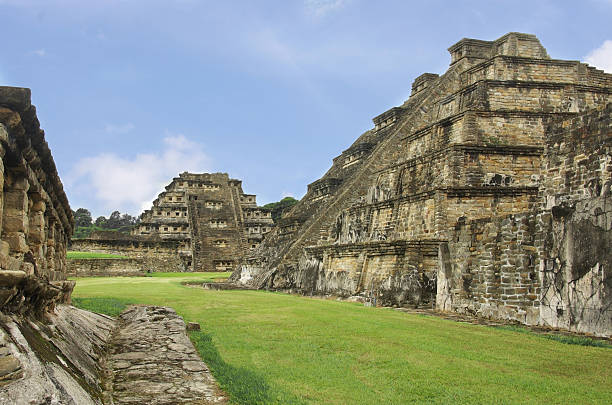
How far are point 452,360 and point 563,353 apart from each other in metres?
1.79

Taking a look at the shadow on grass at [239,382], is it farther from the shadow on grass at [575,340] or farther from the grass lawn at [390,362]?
the shadow on grass at [575,340]

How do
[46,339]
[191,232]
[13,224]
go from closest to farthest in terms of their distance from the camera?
[46,339] < [13,224] < [191,232]

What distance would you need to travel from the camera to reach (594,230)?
8422mm

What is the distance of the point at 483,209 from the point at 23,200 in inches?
454

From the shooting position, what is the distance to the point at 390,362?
19.5ft

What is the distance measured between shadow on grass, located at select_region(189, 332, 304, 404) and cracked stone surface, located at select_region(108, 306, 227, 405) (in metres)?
0.12

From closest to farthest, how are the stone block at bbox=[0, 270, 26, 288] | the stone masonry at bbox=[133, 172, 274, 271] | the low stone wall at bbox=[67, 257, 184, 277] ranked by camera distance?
the stone block at bbox=[0, 270, 26, 288], the low stone wall at bbox=[67, 257, 184, 277], the stone masonry at bbox=[133, 172, 274, 271]

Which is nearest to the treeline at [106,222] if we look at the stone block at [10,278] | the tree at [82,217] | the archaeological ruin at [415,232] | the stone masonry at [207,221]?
the tree at [82,217]

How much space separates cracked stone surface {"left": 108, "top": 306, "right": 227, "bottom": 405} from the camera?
4.22 metres

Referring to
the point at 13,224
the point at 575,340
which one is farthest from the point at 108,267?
the point at 575,340

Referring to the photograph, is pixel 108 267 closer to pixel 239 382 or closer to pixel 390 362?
pixel 390 362

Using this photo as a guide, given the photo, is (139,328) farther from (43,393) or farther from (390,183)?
(390,183)

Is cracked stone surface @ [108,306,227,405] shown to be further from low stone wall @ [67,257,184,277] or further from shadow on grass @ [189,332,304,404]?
low stone wall @ [67,257,184,277]

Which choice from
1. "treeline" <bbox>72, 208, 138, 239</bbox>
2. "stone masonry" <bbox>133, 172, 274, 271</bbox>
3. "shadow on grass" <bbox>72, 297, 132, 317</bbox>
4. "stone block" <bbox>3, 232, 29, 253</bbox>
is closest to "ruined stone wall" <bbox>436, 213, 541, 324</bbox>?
"shadow on grass" <bbox>72, 297, 132, 317</bbox>
